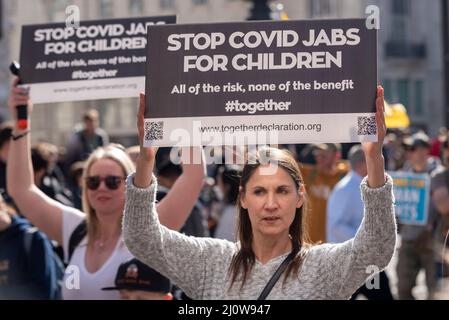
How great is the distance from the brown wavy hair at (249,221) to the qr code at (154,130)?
315 millimetres

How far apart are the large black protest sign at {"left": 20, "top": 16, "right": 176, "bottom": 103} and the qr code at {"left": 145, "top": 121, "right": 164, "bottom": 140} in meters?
1.38

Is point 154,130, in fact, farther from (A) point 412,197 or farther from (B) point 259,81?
(A) point 412,197

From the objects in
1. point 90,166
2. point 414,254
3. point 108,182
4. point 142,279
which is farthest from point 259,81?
point 414,254

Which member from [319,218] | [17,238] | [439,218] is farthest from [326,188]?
[17,238]

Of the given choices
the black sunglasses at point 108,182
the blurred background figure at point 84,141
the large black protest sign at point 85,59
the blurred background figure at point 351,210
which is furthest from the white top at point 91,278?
the blurred background figure at point 84,141

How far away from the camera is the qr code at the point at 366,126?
11.1 ft

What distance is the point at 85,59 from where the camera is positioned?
4.96 meters

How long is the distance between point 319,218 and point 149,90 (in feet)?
17.5

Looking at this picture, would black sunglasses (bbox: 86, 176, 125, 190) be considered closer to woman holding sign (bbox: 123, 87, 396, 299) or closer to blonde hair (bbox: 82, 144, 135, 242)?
blonde hair (bbox: 82, 144, 135, 242)

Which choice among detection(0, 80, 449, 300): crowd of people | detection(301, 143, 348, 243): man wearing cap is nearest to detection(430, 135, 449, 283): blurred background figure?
detection(301, 143, 348, 243): man wearing cap

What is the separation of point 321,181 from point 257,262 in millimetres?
5549

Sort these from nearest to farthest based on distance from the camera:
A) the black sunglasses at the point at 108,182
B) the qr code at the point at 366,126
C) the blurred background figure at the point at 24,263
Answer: the qr code at the point at 366,126, the black sunglasses at the point at 108,182, the blurred background figure at the point at 24,263

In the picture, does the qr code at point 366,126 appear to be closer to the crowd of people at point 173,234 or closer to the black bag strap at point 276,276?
the crowd of people at point 173,234
